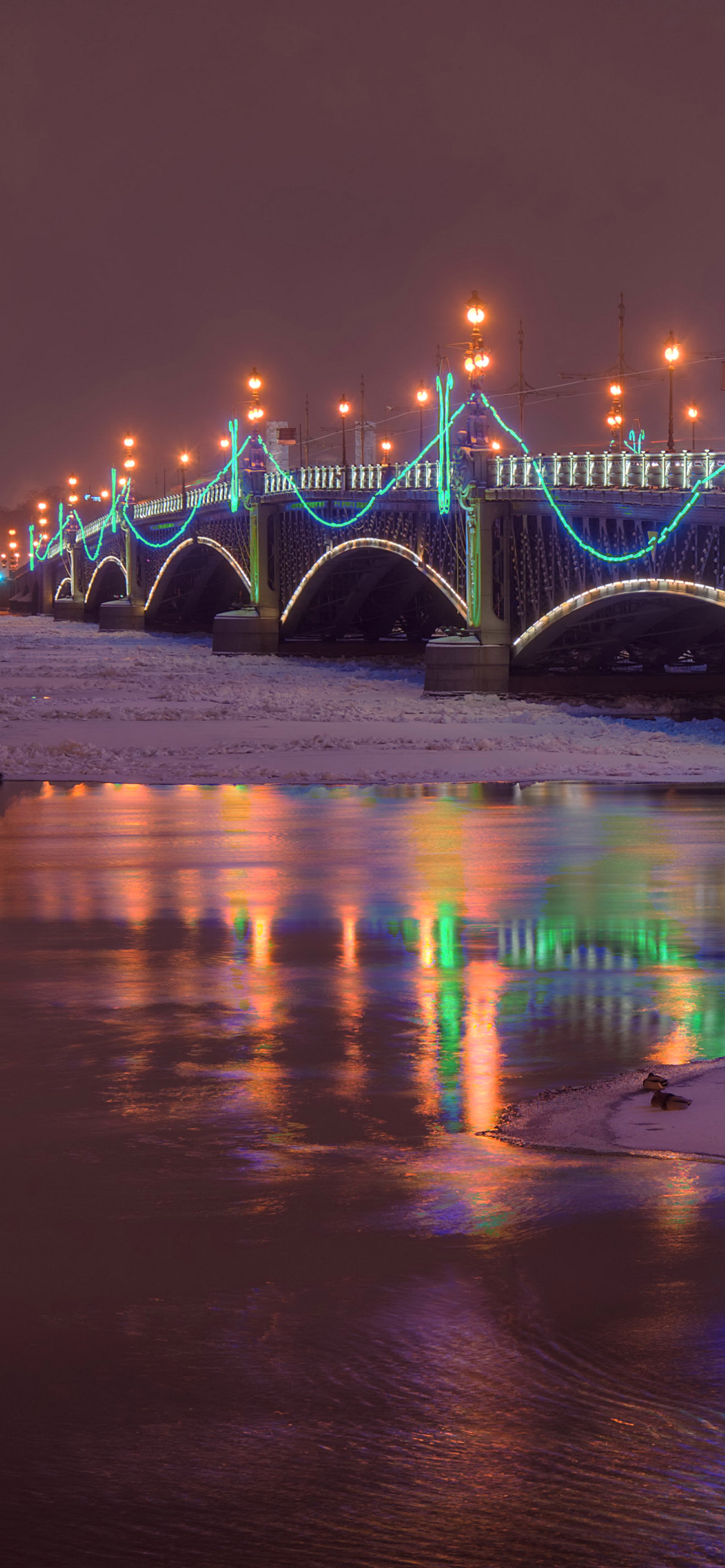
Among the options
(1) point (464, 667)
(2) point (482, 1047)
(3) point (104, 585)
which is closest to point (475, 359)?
(1) point (464, 667)

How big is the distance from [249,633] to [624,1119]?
8156cm

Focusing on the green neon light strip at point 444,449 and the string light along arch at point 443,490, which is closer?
the string light along arch at point 443,490

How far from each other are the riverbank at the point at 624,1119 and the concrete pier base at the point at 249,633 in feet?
262

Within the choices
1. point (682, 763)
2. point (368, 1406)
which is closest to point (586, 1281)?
point (368, 1406)

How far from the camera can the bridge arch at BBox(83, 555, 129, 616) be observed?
501ft

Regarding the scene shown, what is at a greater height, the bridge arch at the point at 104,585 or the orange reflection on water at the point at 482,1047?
the bridge arch at the point at 104,585

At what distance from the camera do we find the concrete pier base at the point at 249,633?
289ft

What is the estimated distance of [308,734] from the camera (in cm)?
3578

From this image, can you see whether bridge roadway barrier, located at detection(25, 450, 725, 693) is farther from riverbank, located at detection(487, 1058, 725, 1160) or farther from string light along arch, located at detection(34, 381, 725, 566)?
riverbank, located at detection(487, 1058, 725, 1160)

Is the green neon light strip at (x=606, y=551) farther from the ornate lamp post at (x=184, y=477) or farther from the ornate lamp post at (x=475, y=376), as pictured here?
the ornate lamp post at (x=184, y=477)

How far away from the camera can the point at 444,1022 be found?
10039 mm

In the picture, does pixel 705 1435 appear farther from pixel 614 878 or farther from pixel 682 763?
pixel 682 763

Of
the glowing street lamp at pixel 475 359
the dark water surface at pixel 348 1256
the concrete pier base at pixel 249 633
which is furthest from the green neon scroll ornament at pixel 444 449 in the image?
the dark water surface at pixel 348 1256

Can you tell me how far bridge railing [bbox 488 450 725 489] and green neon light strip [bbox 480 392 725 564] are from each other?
6.3 inches
